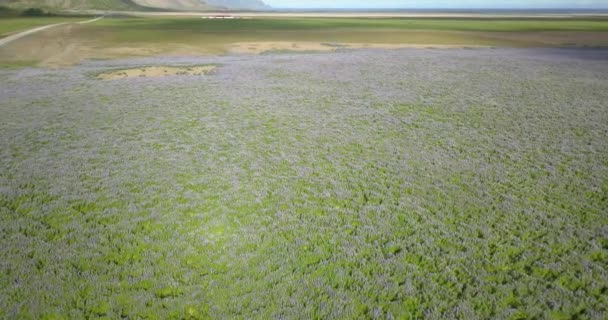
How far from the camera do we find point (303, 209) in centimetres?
1045

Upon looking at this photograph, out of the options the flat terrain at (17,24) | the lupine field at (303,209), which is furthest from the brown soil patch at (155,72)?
the flat terrain at (17,24)

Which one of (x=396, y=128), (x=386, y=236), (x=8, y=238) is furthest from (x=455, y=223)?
(x=8, y=238)

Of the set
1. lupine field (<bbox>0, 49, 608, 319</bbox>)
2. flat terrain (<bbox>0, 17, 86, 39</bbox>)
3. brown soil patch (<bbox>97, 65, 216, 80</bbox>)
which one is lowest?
lupine field (<bbox>0, 49, 608, 319</bbox>)

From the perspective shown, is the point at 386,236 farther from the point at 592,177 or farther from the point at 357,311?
the point at 592,177

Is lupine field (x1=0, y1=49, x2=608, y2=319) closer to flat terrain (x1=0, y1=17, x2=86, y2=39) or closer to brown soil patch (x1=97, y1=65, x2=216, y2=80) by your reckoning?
brown soil patch (x1=97, y1=65, x2=216, y2=80)

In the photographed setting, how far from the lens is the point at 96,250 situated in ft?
27.9

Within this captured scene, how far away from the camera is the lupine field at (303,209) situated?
23.6 feet

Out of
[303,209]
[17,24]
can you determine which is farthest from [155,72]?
[17,24]

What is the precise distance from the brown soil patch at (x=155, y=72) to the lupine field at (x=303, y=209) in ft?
30.2

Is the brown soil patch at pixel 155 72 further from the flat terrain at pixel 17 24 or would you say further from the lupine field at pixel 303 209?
the flat terrain at pixel 17 24

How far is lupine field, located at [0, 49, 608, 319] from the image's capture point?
7.19 m

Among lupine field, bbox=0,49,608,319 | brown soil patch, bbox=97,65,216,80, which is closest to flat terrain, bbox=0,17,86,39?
brown soil patch, bbox=97,65,216,80

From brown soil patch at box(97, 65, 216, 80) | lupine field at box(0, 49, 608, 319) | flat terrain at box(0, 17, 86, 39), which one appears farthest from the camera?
flat terrain at box(0, 17, 86, 39)

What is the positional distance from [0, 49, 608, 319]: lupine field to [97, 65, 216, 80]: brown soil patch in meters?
9.20
